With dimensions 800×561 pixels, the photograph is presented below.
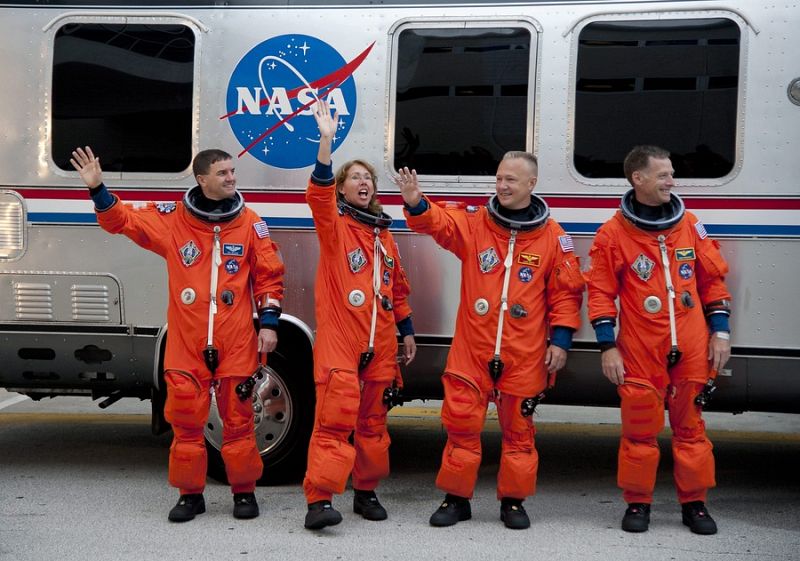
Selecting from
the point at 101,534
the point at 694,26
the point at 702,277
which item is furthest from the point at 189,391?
the point at 694,26

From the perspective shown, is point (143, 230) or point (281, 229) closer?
point (143, 230)

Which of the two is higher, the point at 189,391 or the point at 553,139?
the point at 553,139

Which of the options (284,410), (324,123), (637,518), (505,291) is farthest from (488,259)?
(284,410)

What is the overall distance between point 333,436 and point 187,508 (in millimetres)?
882

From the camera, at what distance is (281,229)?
652 centimetres

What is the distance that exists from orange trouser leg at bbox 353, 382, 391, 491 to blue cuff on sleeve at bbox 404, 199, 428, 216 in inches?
35.7

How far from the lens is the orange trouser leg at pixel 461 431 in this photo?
575 centimetres

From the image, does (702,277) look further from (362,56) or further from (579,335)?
(362,56)

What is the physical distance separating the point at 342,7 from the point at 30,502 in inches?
126

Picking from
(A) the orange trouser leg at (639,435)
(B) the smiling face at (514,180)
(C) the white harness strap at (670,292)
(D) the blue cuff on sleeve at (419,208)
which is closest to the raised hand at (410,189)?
(D) the blue cuff on sleeve at (419,208)

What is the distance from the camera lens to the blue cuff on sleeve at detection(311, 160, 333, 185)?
5.50 m

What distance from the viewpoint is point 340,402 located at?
18.8ft

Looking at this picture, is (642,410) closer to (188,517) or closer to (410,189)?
(410,189)

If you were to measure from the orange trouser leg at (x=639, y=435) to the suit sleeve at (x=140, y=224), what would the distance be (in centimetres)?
244
